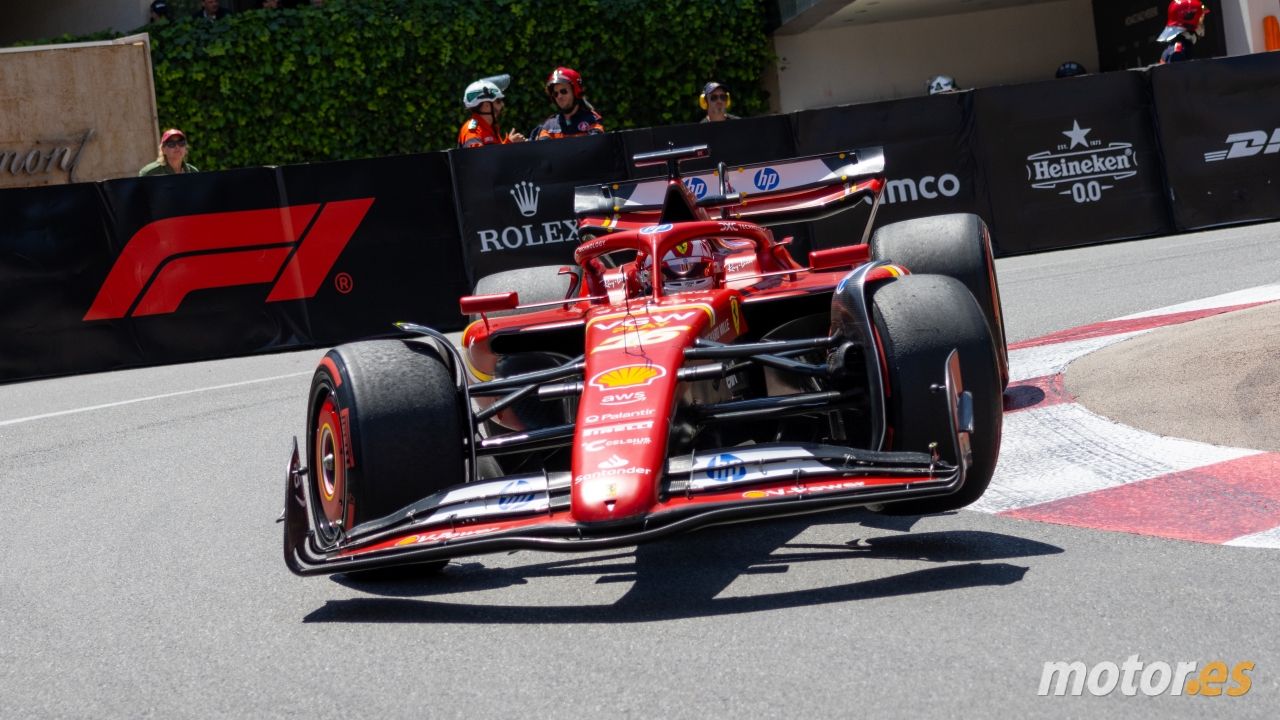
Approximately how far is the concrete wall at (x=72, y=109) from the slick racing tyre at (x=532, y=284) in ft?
40.5

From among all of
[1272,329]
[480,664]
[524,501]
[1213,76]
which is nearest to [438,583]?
[524,501]

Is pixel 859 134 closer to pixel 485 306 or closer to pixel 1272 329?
pixel 1272 329

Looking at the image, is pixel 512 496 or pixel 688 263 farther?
pixel 688 263

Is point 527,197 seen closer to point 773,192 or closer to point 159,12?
point 773,192

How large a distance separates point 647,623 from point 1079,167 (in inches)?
427

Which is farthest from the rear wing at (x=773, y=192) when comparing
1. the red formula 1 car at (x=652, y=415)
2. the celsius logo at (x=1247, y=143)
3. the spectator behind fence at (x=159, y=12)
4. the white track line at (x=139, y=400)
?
the spectator behind fence at (x=159, y=12)

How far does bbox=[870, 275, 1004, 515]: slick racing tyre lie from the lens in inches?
177

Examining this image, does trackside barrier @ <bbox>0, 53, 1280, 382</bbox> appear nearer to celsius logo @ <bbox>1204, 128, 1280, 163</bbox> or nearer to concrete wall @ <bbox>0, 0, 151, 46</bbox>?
celsius logo @ <bbox>1204, 128, 1280, 163</bbox>

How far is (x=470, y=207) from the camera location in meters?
13.3

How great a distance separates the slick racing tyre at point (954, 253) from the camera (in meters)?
6.48

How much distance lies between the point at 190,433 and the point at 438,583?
4.23 meters

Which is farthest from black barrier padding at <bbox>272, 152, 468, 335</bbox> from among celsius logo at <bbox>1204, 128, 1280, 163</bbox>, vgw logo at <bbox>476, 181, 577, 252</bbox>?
celsius logo at <bbox>1204, 128, 1280, 163</bbox>

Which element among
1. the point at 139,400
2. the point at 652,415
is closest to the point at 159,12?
the point at 139,400

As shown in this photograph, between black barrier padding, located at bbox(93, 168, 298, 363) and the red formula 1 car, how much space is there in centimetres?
715
